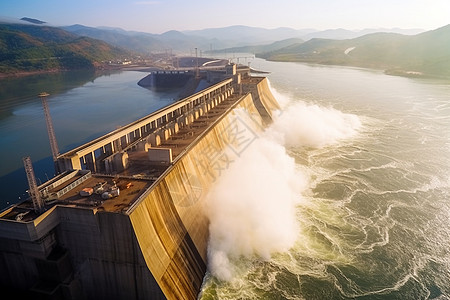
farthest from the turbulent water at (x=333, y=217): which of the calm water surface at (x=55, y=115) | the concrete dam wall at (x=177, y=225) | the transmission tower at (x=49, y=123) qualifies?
the calm water surface at (x=55, y=115)

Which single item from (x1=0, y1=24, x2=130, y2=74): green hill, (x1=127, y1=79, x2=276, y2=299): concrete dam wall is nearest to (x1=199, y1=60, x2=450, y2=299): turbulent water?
(x1=127, y1=79, x2=276, y2=299): concrete dam wall

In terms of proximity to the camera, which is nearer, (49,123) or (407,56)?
(49,123)

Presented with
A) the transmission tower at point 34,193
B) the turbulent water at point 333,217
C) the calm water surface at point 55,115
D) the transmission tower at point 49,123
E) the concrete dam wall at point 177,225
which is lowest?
the calm water surface at point 55,115

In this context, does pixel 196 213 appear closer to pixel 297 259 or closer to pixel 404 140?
pixel 297 259

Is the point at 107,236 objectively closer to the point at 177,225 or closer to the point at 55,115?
the point at 177,225

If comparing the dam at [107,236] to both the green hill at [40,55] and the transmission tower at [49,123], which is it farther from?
the green hill at [40,55]

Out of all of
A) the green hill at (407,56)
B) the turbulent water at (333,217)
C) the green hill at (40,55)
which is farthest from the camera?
the green hill at (40,55)

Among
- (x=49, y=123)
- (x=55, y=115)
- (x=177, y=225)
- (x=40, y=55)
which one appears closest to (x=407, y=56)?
(x=55, y=115)

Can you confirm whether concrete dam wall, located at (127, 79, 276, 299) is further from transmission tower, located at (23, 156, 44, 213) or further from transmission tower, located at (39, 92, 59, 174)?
transmission tower, located at (39, 92, 59, 174)
